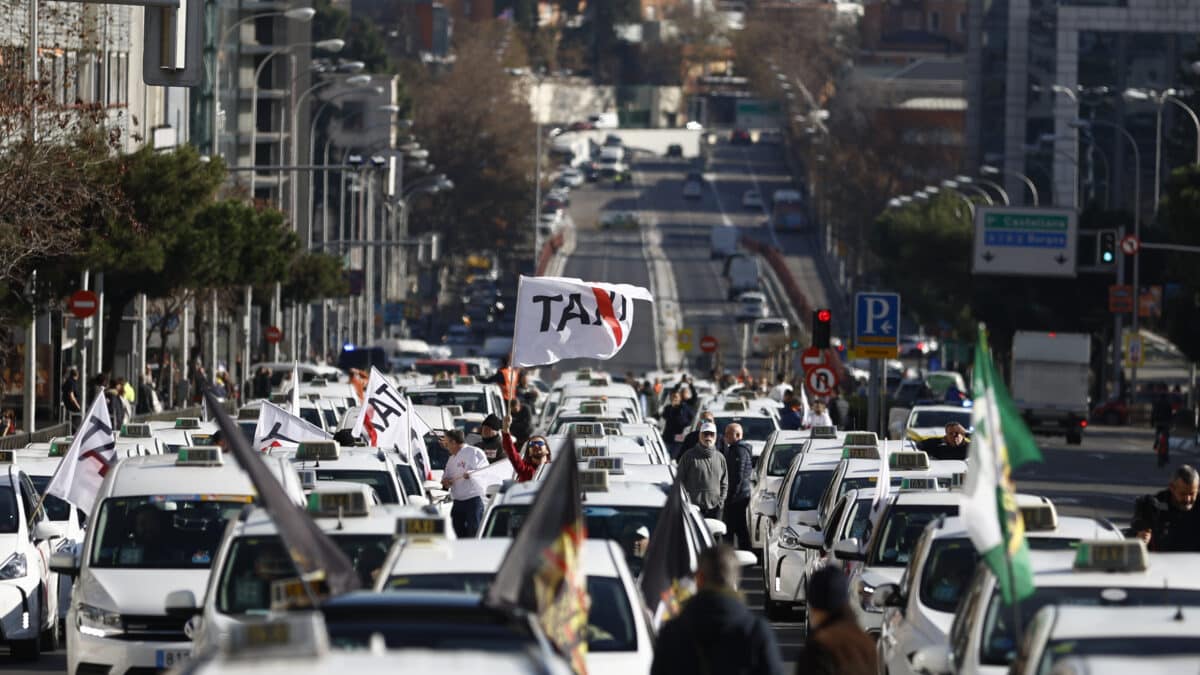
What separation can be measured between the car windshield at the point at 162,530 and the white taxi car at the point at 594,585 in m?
3.74

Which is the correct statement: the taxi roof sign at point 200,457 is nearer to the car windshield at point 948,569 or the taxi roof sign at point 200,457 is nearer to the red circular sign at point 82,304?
the car windshield at point 948,569

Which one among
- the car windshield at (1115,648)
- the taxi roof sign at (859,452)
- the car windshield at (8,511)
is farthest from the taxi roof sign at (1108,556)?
the taxi roof sign at (859,452)

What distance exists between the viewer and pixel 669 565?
42.0ft

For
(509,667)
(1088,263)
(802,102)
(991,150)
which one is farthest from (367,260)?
(802,102)

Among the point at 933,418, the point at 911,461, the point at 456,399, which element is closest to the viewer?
the point at 911,461

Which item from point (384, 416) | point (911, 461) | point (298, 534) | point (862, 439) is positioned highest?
point (298, 534)

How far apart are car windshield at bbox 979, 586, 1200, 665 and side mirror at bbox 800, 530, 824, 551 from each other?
19.2 feet

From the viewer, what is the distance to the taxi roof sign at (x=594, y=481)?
49.3 feet

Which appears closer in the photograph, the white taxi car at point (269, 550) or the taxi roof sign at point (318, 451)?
the white taxi car at point (269, 550)

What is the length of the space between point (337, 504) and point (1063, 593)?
436 centimetres

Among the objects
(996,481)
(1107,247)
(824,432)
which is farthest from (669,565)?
(1107,247)

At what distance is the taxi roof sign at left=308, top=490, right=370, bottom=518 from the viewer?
13609 mm

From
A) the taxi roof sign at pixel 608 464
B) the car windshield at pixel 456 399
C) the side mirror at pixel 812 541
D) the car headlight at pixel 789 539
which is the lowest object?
the car windshield at pixel 456 399

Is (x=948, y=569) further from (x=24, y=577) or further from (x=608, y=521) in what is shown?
(x=24, y=577)
